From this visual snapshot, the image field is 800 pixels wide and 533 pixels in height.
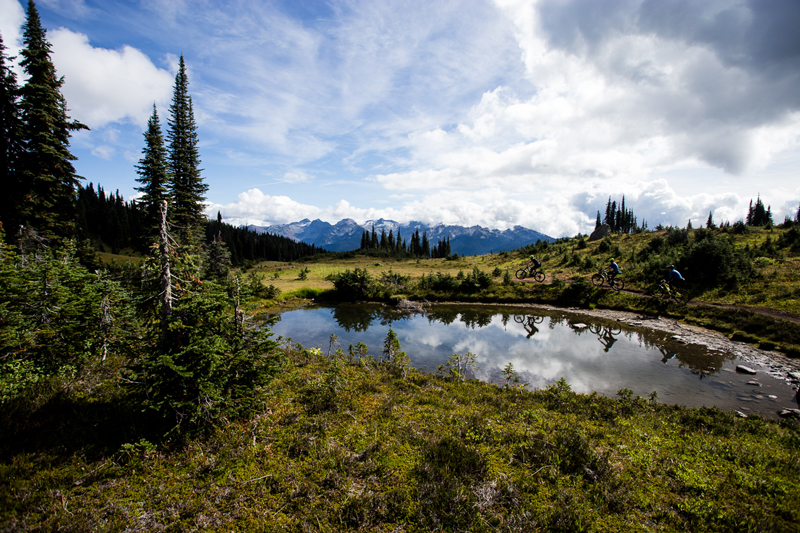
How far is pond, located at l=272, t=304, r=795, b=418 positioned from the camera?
12438 millimetres

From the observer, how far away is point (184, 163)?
1372 inches

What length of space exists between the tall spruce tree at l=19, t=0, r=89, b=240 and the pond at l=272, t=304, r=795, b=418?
16966mm

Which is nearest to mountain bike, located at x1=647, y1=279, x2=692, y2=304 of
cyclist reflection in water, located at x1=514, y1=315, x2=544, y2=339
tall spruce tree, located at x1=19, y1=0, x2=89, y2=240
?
cyclist reflection in water, located at x1=514, y1=315, x2=544, y2=339

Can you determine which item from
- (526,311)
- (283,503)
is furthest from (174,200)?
(526,311)

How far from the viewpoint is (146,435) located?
633 cm

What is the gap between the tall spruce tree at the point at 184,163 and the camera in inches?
1330

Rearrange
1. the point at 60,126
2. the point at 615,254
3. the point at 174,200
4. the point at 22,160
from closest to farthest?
the point at 22,160, the point at 60,126, the point at 174,200, the point at 615,254

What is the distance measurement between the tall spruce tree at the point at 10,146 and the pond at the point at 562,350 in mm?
17779

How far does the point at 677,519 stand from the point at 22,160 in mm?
34286

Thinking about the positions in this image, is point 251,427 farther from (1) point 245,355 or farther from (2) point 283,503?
(2) point 283,503

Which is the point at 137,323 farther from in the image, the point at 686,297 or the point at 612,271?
the point at 686,297

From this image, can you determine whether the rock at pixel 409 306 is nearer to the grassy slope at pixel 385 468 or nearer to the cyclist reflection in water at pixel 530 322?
the cyclist reflection in water at pixel 530 322

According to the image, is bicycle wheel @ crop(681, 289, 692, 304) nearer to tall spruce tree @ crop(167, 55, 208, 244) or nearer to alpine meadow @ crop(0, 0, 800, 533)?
alpine meadow @ crop(0, 0, 800, 533)

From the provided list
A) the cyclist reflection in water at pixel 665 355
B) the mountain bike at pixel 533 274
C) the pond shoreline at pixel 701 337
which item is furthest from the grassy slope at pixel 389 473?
the mountain bike at pixel 533 274
